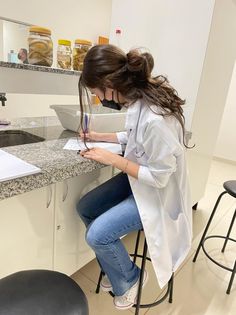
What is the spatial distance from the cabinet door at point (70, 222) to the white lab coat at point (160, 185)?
13.8 inches

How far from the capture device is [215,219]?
249 cm

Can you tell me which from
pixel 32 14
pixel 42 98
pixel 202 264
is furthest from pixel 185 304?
pixel 32 14

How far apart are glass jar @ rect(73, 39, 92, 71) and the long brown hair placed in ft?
1.35

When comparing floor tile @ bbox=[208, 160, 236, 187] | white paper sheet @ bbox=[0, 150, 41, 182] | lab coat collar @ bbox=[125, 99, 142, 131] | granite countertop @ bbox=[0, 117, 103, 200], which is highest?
lab coat collar @ bbox=[125, 99, 142, 131]

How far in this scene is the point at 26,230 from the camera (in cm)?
108

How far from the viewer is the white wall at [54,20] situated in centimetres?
297

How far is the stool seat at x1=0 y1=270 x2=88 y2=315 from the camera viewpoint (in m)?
0.68

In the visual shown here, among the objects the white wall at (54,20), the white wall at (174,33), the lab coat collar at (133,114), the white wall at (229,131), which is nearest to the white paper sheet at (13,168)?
the lab coat collar at (133,114)

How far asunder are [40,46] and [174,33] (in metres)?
1.00

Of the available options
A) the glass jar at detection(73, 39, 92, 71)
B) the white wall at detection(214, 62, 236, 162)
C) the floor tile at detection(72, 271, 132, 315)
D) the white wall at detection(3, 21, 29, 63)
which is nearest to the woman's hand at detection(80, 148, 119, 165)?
the glass jar at detection(73, 39, 92, 71)

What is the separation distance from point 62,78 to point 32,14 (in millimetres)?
2246

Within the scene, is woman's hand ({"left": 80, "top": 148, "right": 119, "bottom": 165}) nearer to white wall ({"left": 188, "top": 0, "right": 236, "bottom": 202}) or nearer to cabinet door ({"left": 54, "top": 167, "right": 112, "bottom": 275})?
cabinet door ({"left": 54, "top": 167, "right": 112, "bottom": 275})

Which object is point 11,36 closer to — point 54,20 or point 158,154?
point 54,20

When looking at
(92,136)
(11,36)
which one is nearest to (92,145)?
(92,136)
